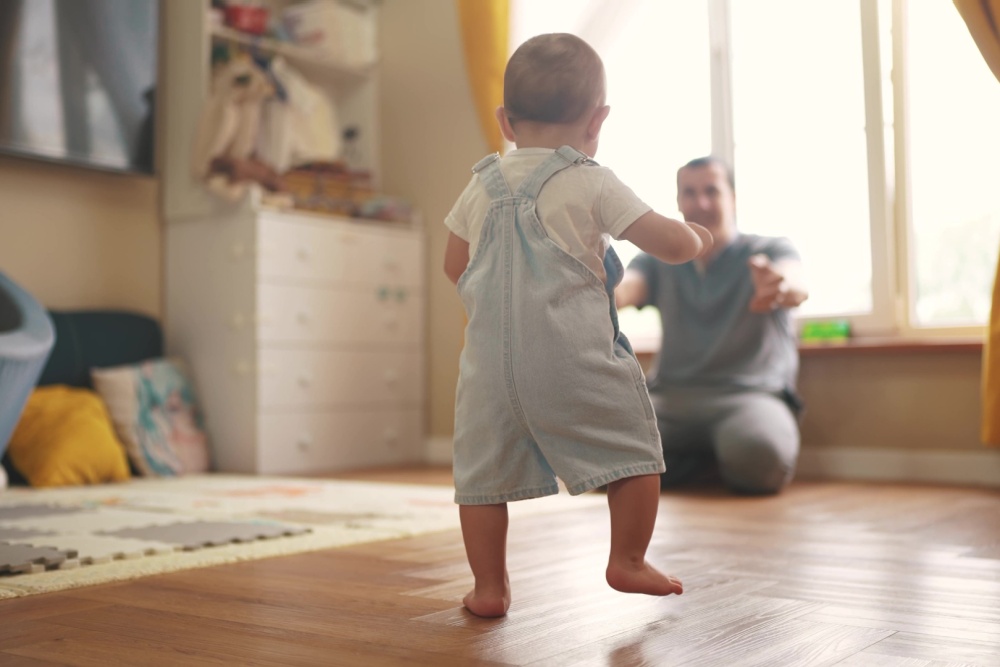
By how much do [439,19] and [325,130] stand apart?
66cm

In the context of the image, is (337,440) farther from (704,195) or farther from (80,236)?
(704,195)

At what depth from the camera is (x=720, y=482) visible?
315cm

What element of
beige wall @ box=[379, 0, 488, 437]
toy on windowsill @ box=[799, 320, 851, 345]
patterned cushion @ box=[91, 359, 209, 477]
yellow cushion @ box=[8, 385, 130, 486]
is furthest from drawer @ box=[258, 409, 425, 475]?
toy on windowsill @ box=[799, 320, 851, 345]

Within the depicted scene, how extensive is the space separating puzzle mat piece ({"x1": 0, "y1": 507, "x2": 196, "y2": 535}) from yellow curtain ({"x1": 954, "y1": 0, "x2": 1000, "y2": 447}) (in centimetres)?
203

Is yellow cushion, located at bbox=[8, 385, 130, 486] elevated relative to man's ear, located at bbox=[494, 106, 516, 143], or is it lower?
lower

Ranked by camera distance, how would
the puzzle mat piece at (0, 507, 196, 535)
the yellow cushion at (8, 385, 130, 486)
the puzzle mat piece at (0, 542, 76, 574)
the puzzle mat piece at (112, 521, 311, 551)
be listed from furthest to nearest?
the yellow cushion at (8, 385, 130, 486), the puzzle mat piece at (0, 507, 196, 535), the puzzle mat piece at (112, 521, 311, 551), the puzzle mat piece at (0, 542, 76, 574)

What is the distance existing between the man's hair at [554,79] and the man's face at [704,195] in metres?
1.74

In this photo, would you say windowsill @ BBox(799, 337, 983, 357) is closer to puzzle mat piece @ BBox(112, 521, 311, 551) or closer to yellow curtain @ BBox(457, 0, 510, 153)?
yellow curtain @ BBox(457, 0, 510, 153)

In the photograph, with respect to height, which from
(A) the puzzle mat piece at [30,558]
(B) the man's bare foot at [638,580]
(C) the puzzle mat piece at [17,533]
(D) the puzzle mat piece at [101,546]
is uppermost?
(B) the man's bare foot at [638,580]

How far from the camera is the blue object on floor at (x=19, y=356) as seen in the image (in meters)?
1.92

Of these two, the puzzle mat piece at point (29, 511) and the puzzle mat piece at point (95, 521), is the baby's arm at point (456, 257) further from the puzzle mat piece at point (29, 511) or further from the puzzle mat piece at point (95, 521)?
the puzzle mat piece at point (29, 511)

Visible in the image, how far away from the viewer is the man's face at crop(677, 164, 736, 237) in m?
3.00

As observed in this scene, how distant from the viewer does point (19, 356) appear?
1.94m

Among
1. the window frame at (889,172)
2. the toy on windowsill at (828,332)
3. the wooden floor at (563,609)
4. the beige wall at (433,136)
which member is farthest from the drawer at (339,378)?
the window frame at (889,172)
